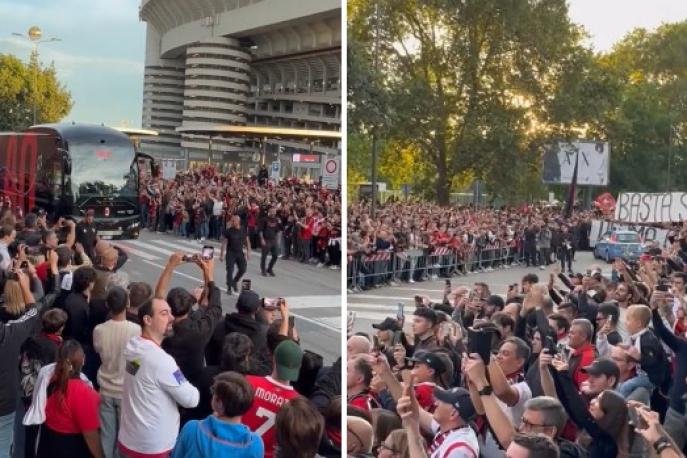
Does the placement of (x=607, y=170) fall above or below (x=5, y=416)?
above

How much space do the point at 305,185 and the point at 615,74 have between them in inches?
235

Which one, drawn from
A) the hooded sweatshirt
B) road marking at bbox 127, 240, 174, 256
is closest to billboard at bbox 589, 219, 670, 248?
road marking at bbox 127, 240, 174, 256

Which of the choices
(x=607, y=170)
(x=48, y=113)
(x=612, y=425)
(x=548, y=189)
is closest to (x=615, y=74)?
(x=607, y=170)

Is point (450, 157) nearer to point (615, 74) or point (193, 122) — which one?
point (615, 74)

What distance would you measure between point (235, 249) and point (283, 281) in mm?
1566

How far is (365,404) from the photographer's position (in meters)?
3.31

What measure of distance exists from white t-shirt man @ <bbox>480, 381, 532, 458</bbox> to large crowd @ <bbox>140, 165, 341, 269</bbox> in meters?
8.08

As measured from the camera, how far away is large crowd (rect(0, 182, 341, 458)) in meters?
2.80

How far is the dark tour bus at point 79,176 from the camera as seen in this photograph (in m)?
12.5

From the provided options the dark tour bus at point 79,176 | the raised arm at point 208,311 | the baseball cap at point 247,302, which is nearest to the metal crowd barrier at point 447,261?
the raised arm at point 208,311

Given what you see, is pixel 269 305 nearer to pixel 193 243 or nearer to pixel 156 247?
pixel 156 247

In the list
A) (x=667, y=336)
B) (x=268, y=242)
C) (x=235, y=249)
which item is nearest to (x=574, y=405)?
(x=667, y=336)

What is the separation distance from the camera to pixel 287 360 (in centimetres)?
318

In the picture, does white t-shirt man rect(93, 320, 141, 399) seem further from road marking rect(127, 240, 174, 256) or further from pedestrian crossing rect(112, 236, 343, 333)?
road marking rect(127, 240, 174, 256)
